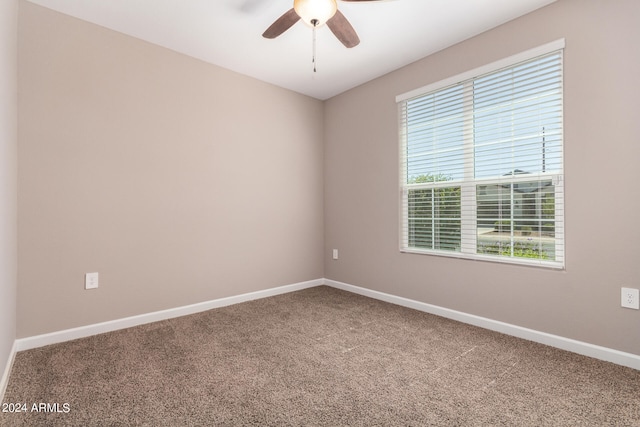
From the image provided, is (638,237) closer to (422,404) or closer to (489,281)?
(489,281)

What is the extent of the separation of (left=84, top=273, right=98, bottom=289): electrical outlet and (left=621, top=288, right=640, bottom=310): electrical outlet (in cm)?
370

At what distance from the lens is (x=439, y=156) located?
298cm

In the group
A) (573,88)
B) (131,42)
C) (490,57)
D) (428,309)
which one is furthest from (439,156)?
(131,42)

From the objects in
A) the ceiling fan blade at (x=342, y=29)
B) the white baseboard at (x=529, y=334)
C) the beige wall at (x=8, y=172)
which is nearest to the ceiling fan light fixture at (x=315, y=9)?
the ceiling fan blade at (x=342, y=29)

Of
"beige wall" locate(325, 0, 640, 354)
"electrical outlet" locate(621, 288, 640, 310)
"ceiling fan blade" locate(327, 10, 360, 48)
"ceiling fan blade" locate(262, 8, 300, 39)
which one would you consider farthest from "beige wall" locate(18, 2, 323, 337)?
"electrical outlet" locate(621, 288, 640, 310)

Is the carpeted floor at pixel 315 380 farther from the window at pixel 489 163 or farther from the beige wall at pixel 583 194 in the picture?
the window at pixel 489 163

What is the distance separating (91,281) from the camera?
2459mm

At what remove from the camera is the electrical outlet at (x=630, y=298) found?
1.91 meters

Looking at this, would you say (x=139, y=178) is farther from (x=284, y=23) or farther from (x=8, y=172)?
(x=284, y=23)

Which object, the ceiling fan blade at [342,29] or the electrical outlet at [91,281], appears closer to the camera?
the ceiling fan blade at [342,29]

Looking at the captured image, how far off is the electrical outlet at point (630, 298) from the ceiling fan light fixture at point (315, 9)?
2.46 m

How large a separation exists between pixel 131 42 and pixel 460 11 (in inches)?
105

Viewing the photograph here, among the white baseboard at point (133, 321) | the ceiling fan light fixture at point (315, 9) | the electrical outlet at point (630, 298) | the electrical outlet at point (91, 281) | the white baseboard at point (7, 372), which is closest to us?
the white baseboard at point (7, 372)

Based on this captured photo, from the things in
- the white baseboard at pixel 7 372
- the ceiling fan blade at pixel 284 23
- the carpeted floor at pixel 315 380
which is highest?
the ceiling fan blade at pixel 284 23
